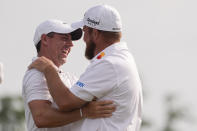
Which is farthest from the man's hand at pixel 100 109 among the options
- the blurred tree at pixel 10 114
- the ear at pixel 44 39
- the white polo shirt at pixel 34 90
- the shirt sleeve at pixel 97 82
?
the blurred tree at pixel 10 114

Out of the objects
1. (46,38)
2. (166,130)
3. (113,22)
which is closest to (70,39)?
(46,38)

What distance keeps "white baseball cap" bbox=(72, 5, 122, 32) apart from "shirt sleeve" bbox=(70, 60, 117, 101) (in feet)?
1.54

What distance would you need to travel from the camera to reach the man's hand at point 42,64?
10102 millimetres

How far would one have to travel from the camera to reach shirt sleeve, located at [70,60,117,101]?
9672 millimetres

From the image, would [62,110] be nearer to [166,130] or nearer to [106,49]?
[106,49]

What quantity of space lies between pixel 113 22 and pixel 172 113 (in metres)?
38.1

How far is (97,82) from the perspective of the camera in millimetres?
9688

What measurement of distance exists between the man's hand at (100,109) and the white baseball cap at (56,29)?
1292 millimetres

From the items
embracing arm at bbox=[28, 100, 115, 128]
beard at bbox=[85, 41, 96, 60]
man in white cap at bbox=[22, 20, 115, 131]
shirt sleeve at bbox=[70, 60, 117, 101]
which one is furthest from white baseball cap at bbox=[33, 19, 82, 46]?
shirt sleeve at bbox=[70, 60, 117, 101]

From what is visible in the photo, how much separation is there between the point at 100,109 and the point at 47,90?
2.68 ft

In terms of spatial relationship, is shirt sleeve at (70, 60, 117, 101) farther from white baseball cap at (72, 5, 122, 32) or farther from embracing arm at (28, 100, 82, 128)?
white baseball cap at (72, 5, 122, 32)

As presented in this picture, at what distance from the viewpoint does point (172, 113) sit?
47.8 metres

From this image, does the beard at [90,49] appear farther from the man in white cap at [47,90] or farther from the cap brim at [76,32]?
the cap brim at [76,32]

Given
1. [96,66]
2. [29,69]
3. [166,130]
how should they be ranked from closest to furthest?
[96,66]
[29,69]
[166,130]
